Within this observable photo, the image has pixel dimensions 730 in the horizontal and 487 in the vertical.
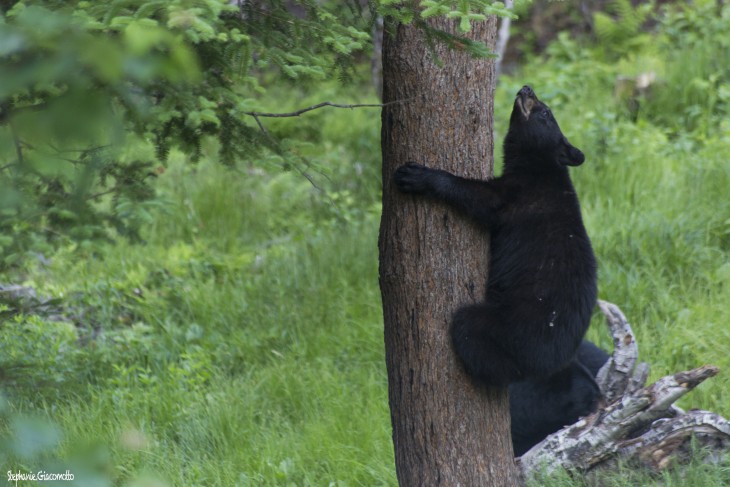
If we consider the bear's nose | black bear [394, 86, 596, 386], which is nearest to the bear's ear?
black bear [394, 86, 596, 386]

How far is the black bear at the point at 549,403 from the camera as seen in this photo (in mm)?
4012

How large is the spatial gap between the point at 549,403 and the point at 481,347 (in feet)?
4.22

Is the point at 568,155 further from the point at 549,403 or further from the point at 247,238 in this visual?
the point at 247,238

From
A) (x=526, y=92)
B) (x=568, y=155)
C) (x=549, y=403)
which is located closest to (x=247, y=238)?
(x=549, y=403)

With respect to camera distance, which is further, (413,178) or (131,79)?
(413,178)

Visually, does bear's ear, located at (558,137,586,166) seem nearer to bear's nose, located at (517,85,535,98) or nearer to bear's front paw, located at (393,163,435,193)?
bear's nose, located at (517,85,535,98)

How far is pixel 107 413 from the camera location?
14.4 ft

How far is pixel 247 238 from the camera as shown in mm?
7156

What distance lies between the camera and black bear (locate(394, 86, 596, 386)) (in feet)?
9.81

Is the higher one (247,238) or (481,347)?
(481,347)

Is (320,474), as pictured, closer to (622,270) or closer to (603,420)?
(603,420)

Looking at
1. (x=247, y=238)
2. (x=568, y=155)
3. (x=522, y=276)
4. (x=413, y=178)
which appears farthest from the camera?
(x=247, y=238)

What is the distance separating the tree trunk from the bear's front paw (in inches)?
2.0

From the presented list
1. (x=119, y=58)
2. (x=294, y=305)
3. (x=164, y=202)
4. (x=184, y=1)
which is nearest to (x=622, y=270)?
(x=294, y=305)
